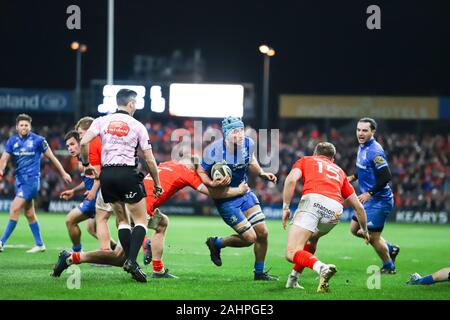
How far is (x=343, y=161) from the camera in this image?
36.9 metres

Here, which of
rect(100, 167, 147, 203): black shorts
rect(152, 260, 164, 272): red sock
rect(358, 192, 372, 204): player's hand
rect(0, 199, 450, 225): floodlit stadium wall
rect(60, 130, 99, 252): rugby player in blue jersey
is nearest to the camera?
rect(100, 167, 147, 203): black shorts

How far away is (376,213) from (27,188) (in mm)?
6580

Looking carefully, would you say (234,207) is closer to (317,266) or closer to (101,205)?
(101,205)

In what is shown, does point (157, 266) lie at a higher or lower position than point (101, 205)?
lower

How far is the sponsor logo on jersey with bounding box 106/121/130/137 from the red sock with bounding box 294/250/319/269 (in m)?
2.64

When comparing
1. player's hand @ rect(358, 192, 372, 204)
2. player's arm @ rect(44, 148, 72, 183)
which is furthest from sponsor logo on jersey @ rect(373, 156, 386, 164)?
player's arm @ rect(44, 148, 72, 183)

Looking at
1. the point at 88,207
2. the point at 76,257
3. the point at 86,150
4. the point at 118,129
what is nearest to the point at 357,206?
the point at 118,129

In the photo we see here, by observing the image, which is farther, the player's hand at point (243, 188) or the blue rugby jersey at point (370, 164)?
the blue rugby jersey at point (370, 164)

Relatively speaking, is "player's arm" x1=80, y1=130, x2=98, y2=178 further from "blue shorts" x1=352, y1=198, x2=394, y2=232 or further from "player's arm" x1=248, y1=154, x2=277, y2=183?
"blue shorts" x1=352, y1=198, x2=394, y2=232

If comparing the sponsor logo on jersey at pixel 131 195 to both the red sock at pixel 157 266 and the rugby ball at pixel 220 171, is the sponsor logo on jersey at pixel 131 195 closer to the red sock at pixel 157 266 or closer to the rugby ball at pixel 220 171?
the rugby ball at pixel 220 171

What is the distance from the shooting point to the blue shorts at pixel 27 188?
16266 millimetres

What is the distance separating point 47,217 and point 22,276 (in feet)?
57.6

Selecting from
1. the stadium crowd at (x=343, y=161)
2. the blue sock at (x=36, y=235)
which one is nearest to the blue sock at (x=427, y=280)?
the blue sock at (x=36, y=235)

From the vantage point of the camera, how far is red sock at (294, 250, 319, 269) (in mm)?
10383
